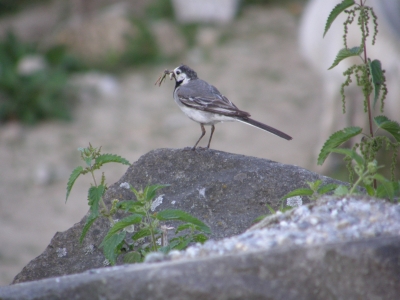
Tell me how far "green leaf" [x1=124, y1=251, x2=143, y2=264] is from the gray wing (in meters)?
1.52

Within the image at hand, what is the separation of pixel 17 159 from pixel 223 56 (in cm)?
443

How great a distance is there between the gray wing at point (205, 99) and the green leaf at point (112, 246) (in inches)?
59.7

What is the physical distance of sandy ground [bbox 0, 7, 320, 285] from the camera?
8258 mm

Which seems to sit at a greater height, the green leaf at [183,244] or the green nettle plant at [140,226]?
the green nettle plant at [140,226]

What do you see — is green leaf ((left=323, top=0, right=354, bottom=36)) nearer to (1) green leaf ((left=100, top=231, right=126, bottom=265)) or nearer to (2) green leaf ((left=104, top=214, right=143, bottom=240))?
(2) green leaf ((left=104, top=214, right=143, bottom=240))

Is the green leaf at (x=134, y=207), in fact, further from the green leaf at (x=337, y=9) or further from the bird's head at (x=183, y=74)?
the bird's head at (x=183, y=74)

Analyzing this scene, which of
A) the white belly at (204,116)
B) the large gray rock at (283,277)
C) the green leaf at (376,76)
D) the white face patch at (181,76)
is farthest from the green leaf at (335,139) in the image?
the white face patch at (181,76)

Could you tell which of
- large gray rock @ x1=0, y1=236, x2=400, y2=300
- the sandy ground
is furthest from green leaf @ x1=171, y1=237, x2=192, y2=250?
the sandy ground

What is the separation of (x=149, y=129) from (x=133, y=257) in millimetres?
7320

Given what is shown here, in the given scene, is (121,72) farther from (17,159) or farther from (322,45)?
(322,45)

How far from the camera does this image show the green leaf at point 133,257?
2.87 m

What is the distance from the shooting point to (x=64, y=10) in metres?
13.6

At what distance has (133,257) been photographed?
289cm

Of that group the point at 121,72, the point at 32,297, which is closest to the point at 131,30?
the point at 121,72
